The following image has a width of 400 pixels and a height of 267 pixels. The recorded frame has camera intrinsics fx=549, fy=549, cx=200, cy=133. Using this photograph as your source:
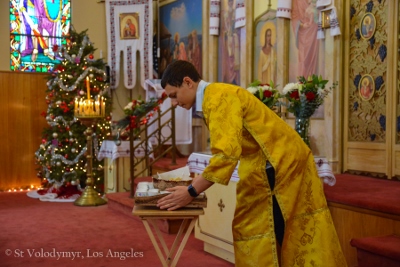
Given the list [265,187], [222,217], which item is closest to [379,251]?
[222,217]

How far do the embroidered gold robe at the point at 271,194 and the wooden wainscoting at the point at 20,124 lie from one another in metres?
8.32

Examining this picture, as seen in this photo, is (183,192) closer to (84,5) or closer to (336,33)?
(336,33)

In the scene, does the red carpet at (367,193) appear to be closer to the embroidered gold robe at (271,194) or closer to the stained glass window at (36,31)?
the embroidered gold robe at (271,194)

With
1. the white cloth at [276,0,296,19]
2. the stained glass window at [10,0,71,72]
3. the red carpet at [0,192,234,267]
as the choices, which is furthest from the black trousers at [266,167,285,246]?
the stained glass window at [10,0,71,72]

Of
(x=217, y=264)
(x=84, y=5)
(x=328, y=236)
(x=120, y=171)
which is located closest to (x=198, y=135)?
(x=120, y=171)

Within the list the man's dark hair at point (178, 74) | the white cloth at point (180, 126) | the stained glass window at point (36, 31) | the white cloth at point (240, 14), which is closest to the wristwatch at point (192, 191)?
the man's dark hair at point (178, 74)

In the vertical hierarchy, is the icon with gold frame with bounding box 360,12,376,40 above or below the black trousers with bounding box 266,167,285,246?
above

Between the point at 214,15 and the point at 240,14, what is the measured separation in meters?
0.81

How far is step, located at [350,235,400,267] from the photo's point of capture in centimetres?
397

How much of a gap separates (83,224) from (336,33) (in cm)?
404

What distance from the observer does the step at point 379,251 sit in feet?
13.0

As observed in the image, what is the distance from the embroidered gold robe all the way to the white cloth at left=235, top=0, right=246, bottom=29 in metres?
6.33

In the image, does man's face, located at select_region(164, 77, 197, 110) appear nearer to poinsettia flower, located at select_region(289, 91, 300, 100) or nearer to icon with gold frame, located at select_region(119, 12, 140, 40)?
poinsettia flower, located at select_region(289, 91, 300, 100)

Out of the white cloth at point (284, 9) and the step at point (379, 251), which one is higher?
the white cloth at point (284, 9)
